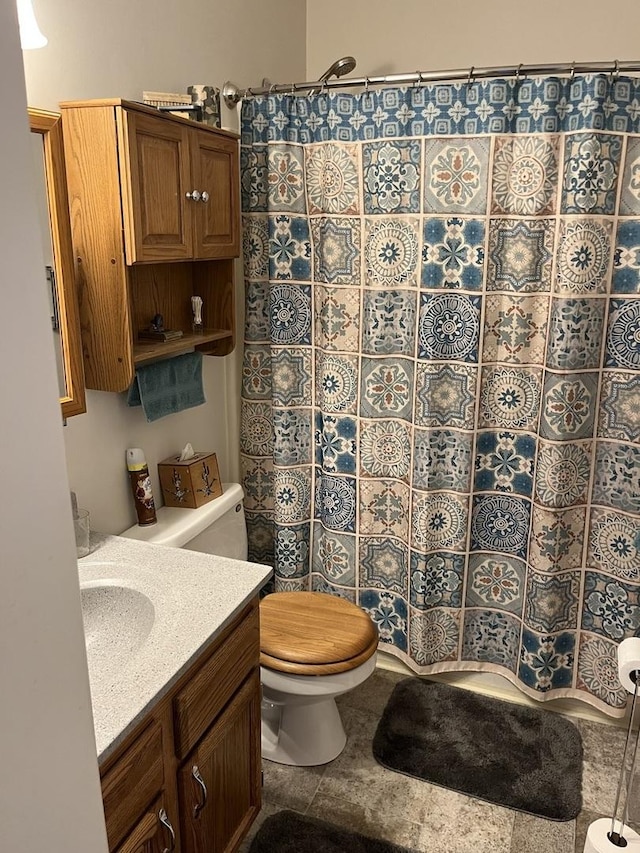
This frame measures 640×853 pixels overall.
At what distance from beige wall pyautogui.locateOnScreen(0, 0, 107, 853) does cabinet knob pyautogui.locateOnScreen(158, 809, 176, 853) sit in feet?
2.48

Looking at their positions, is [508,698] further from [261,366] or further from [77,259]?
[77,259]

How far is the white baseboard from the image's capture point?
233cm

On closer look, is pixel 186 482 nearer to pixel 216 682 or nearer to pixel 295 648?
pixel 295 648

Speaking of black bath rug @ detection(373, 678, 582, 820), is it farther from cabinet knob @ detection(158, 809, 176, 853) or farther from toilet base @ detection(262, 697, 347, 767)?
cabinet knob @ detection(158, 809, 176, 853)

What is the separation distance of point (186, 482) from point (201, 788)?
862mm

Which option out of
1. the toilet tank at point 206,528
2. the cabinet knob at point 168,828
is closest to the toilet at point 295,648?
the toilet tank at point 206,528

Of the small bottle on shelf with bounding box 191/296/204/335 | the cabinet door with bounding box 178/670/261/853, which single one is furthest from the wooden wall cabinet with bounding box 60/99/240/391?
the cabinet door with bounding box 178/670/261/853

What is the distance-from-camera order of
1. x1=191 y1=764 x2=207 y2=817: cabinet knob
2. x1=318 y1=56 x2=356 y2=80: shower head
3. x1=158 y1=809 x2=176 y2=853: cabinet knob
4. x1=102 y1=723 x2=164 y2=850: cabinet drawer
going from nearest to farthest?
x1=102 y1=723 x2=164 y2=850: cabinet drawer < x1=158 y1=809 x2=176 y2=853: cabinet knob < x1=191 y1=764 x2=207 y2=817: cabinet knob < x1=318 y1=56 x2=356 y2=80: shower head

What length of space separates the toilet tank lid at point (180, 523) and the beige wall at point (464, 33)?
5.34 feet

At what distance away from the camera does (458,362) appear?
7.07 feet

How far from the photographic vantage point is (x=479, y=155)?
1995 mm

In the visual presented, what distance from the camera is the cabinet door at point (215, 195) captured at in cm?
183

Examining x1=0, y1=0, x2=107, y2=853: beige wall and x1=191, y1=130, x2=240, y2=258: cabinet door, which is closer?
x1=0, y1=0, x2=107, y2=853: beige wall

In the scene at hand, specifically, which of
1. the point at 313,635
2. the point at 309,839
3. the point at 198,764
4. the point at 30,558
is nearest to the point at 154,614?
the point at 198,764
